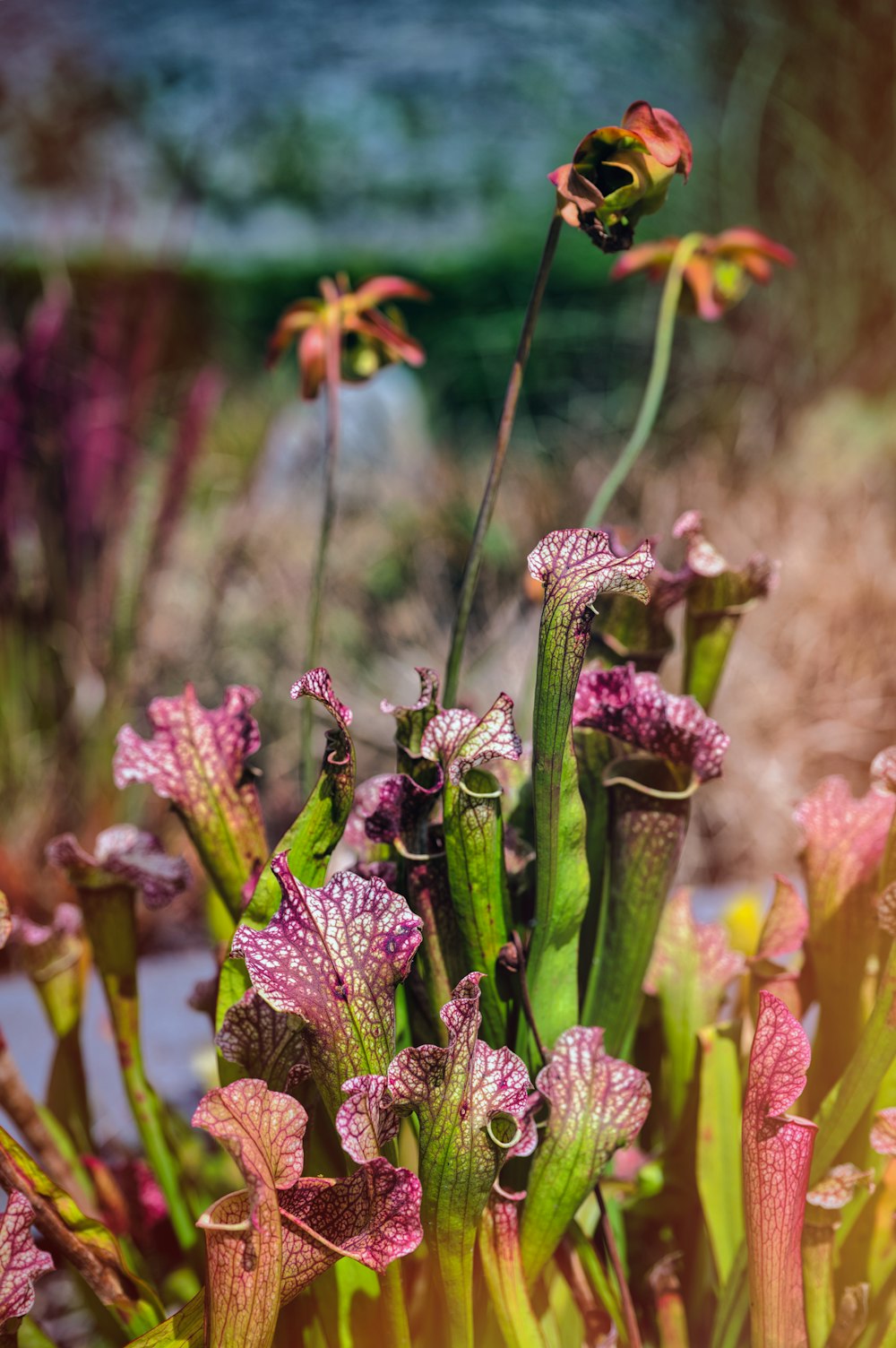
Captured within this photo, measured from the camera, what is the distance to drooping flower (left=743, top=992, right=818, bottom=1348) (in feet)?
1.36

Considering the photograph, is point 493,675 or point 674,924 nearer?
point 674,924

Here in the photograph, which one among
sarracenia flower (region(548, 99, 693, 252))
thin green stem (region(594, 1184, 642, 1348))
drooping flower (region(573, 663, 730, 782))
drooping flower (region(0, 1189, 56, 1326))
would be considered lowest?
thin green stem (region(594, 1184, 642, 1348))

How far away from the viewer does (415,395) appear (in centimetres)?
670

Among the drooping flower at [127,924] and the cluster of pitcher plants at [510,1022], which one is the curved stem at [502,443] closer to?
the cluster of pitcher plants at [510,1022]

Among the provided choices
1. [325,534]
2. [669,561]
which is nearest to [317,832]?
[325,534]

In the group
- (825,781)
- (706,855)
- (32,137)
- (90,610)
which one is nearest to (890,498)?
(706,855)

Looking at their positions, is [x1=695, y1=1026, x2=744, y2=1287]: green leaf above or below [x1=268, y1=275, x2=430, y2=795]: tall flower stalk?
below

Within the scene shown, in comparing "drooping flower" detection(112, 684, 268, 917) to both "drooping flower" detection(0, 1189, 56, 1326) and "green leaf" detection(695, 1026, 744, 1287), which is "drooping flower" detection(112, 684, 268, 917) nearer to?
"drooping flower" detection(0, 1189, 56, 1326)

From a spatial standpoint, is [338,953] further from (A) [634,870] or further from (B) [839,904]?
(B) [839,904]

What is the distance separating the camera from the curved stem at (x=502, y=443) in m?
0.48

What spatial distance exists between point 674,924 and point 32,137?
9.23 m

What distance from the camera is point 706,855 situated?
8.21 ft

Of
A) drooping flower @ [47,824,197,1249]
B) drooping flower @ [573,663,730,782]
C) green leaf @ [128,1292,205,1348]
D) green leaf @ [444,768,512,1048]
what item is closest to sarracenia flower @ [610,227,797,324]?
drooping flower @ [573,663,730,782]

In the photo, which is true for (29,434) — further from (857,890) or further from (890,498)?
(890,498)
